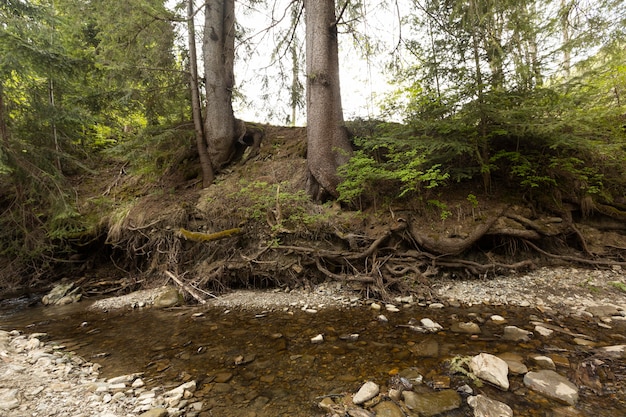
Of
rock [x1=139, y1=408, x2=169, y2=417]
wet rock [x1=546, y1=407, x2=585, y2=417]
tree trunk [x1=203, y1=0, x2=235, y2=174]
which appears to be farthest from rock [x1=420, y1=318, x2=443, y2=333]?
tree trunk [x1=203, y1=0, x2=235, y2=174]

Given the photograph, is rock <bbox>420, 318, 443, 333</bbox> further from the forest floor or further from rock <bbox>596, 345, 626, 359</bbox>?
rock <bbox>596, 345, 626, 359</bbox>

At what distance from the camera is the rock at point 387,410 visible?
210 cm

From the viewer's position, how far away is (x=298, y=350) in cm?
328

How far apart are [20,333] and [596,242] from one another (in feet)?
36.1

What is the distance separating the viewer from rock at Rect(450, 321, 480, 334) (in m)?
3.33

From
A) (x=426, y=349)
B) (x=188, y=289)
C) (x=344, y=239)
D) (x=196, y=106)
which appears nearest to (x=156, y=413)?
(x=426, y=349)

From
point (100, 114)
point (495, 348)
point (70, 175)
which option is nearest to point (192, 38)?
point (100, 114)

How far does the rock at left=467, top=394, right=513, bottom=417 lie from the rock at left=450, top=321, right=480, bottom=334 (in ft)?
4.33

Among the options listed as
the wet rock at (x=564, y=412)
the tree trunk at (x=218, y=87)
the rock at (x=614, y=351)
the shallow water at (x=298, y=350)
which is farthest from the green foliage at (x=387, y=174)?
the tree trunk at (x=218, y=87)

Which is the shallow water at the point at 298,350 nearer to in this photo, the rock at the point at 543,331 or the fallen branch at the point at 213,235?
the rock at the point at 543,331

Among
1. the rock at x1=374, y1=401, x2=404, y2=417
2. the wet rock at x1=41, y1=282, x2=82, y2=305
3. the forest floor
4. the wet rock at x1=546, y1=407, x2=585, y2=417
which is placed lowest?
the wet rock at x1=41, y1=282, x2=82, y2=305

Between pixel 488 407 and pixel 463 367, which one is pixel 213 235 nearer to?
pixel 463 367

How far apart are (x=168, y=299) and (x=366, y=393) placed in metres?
4.55

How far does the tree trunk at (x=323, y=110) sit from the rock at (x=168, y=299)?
3.78 meters
